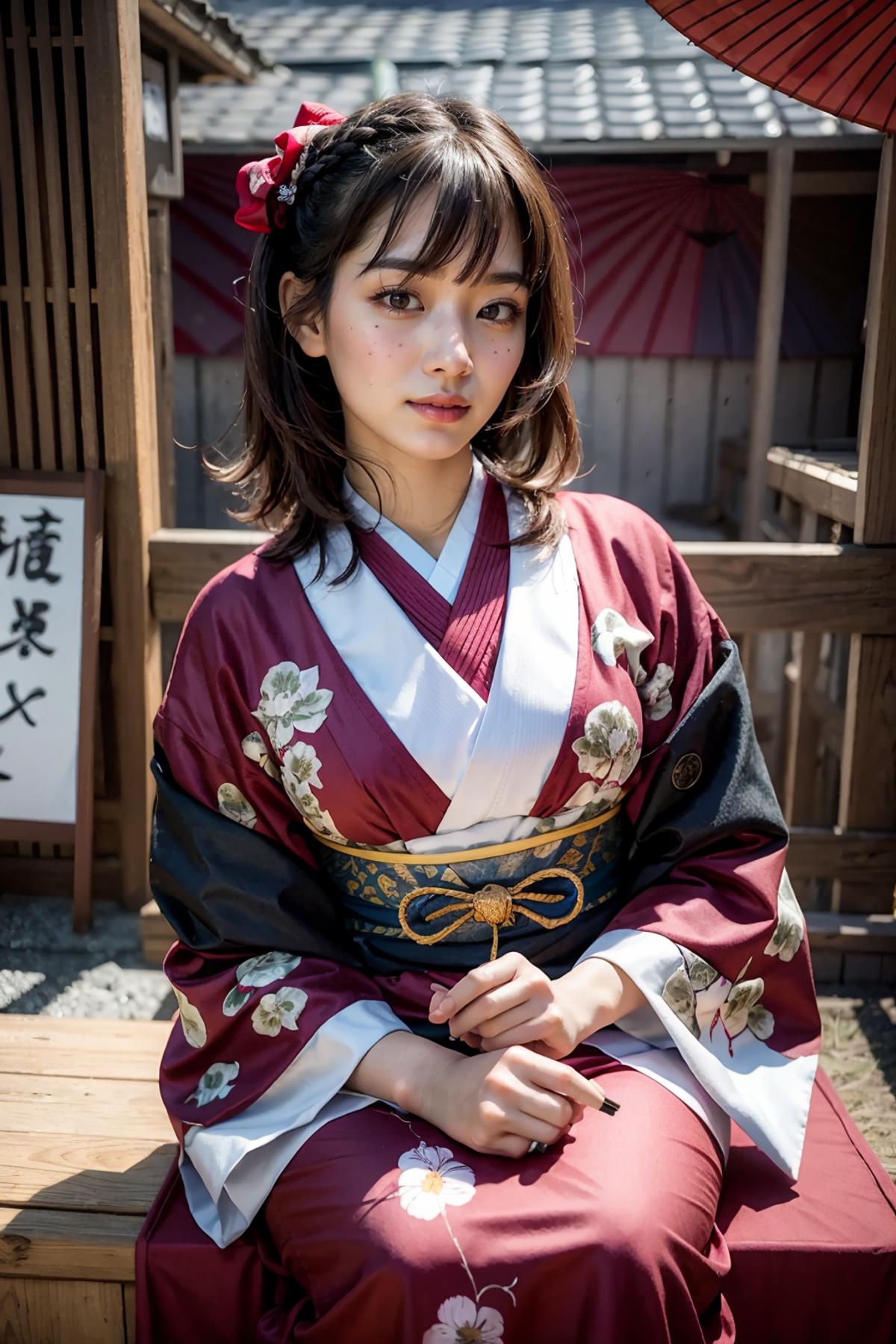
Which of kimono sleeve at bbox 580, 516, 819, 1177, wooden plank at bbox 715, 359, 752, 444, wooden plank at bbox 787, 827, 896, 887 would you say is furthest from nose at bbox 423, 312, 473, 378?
wooden plank at bbox 715, 359, 752, 444

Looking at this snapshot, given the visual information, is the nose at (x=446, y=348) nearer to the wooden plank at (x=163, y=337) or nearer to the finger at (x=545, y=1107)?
the finger at (x=545, y=1107)

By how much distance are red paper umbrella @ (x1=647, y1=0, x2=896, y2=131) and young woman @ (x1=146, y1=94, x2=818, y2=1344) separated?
346mm

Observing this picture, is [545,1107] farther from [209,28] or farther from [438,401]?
[209,28]

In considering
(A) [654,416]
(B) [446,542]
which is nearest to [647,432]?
(A) [654,416]

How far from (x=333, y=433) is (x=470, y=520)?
1.01 ft

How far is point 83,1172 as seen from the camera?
2062 mm

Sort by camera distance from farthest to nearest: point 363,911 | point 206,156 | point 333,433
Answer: point 206,156
point 333,433
point 363,911

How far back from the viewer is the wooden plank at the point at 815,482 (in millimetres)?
3568

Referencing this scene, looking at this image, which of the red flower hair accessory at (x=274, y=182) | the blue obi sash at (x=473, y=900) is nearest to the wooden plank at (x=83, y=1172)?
the blue obi sash at (x=473, y=900)

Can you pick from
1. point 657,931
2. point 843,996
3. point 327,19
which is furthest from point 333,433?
point 327,19

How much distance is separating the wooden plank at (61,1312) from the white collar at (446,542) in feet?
4.12

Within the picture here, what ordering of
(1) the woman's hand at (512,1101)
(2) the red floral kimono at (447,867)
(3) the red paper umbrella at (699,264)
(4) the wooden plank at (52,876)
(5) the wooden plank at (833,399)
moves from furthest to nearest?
(5) the wooden plank at (833,399)
(3) the red paper umbrella at (699,264)
(4) the wooden plank at (52,876)
(2) the red floral kimono at (447,867)
(1) the woman's hand at (512,1101)

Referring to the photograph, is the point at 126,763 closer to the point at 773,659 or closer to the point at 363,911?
the point at 363,911

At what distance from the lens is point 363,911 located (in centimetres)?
199
